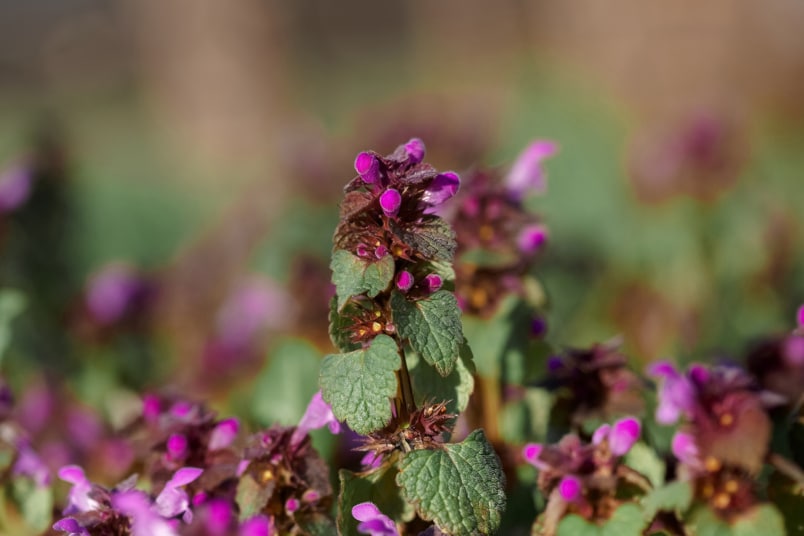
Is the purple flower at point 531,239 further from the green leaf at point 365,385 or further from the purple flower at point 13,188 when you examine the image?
the purple flower at point 13,188

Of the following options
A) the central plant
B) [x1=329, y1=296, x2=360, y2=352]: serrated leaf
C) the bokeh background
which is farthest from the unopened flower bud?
Answer: the bokeh background

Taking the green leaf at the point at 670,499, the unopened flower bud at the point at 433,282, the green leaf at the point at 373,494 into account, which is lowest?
the green leaf at the point at 670,499

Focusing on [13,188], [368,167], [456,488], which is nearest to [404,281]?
[368,167]

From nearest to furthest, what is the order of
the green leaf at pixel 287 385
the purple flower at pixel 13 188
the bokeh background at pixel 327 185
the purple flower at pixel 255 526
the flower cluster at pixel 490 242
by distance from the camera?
the purple flower at pixel 255 526, the flower cluster at pixel 490 242, the green leaf at pixel 287 385, the purple flower at pixel 13 188, the bokeh background at pixel 327 185

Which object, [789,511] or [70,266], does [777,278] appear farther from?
[70,266]

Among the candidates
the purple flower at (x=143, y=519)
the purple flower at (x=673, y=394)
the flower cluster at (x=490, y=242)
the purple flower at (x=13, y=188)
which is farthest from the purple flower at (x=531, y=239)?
the purple flower at (x=13, y=188)

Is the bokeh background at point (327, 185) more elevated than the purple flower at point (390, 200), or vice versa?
the purple flower at point (390, 200)

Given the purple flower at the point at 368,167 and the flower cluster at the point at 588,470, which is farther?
the flower cluster at the point at 588,470
